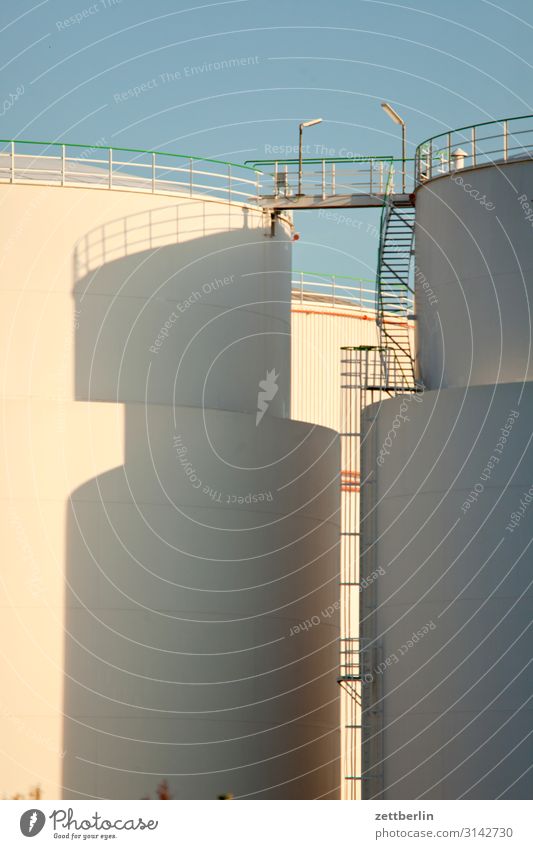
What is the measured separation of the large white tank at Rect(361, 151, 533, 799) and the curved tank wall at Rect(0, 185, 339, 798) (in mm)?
3161

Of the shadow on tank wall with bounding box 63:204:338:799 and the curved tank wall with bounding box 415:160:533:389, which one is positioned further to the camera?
the curved tank wall with bounding box 415:160:533:389

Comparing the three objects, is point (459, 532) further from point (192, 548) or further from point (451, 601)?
point (192, 548)

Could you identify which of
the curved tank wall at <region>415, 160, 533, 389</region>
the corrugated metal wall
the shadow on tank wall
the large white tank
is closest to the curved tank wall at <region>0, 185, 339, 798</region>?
the shadow on tank wall

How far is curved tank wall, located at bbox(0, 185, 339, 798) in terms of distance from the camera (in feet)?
122

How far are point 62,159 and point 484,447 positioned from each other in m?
12.8

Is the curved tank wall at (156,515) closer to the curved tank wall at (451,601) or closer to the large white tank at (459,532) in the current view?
the large white tank at (459,532)

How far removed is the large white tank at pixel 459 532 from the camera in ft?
115

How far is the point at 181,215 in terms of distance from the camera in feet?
138

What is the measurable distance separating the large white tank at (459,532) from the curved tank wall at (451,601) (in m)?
0.03

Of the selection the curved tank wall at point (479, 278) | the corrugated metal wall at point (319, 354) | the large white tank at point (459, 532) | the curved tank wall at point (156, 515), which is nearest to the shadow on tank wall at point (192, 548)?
the curved tank wall at point (156, 515)

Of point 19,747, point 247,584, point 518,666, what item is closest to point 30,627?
point 19,747

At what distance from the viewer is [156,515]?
38.6 meters

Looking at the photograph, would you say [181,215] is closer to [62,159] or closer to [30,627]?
[62,159]

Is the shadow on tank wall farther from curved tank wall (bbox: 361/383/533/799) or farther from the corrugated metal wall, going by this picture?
the corrugated metal wall
